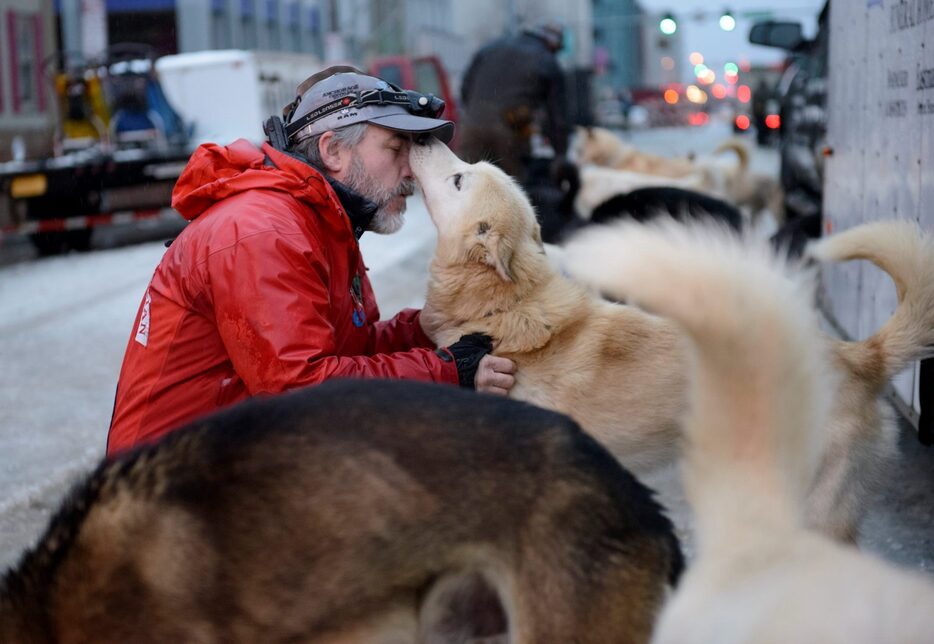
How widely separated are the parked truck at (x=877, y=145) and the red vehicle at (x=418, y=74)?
465 inches

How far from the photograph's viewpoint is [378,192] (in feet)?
11.1

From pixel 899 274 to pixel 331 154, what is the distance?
1.80 m

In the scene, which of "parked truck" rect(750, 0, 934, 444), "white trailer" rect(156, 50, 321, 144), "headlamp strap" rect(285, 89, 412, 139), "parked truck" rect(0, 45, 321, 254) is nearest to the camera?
"headlamp strap" rect(285, 89, 412, 139)

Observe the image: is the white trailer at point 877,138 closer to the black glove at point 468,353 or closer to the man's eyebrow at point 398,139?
the black glove at point 468,353

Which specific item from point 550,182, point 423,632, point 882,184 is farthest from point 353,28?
point 423,632

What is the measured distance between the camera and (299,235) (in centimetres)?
284

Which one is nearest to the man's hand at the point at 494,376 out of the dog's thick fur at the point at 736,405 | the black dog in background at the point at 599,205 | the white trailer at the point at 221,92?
the black dog in background at the point at 599,205

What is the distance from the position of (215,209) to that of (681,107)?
51233 mm

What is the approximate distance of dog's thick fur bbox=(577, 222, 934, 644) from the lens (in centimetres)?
154

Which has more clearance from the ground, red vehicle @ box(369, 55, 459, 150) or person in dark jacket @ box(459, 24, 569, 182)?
red vehicle @ box(369, 55, 459, 150)

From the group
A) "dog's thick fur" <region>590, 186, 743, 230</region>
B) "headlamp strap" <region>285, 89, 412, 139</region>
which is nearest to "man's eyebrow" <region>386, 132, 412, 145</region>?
"headlamp strap" <region>285, 89, 412, 139</region>

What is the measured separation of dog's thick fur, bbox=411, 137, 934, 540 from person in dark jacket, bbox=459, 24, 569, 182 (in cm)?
637

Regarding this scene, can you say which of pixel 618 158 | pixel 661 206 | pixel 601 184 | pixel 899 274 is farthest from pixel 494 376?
pixel 618 158

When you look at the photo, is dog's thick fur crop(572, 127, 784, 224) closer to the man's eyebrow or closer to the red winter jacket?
the man's eyebrow
